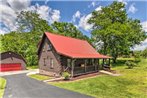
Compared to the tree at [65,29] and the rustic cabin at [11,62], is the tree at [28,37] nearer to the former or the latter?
the tree at [65,29]

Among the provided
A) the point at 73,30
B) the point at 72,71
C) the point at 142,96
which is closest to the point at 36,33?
the point at 73,30

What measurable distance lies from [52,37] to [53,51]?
97.4 inches

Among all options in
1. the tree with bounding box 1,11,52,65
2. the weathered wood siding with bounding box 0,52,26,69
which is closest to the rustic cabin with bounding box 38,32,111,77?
the weathered wood siding with bounding box 0,52,26,69

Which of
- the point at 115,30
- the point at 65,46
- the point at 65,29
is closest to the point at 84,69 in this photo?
the point at 65,46

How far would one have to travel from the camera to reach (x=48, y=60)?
26.7 m

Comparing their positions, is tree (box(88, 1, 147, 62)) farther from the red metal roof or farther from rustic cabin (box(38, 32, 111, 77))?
the red metal roof

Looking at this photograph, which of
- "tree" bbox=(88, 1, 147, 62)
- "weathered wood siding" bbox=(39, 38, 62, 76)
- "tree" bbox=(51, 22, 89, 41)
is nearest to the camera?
"weathered wood siding" bbox=(39, 38, 62, 76)

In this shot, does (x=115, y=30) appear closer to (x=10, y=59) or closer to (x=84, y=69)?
(x=84, y=69)

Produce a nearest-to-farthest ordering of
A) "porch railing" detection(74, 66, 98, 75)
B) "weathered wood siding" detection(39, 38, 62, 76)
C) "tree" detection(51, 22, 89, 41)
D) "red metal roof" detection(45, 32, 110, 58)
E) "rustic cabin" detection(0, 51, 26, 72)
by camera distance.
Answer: "porch railing" detection(74, 66, 98, 75) < "red metal roof" detection(45, 32, 110, 58) < "weathered wood siding" detection(39, 38, 62, 76) < "rustic cabin" detection(0, 51, 26, 72) < "tree" detection(51, 22, 89, 41)

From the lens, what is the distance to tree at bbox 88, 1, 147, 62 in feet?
131

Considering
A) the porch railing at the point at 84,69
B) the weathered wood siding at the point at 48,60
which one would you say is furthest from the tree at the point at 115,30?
the weathered wood siding at the point at 48,60

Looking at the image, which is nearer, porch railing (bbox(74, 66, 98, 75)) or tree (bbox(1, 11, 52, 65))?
porch railing (bbox(74, 66, 98, 75))

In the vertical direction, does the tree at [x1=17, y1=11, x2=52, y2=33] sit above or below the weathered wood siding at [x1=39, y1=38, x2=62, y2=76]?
above

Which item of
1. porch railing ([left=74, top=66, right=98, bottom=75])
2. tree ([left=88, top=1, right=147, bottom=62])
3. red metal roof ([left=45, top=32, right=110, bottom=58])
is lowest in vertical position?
porch railing ([left=74, top=66, right=98, bottom=75])
